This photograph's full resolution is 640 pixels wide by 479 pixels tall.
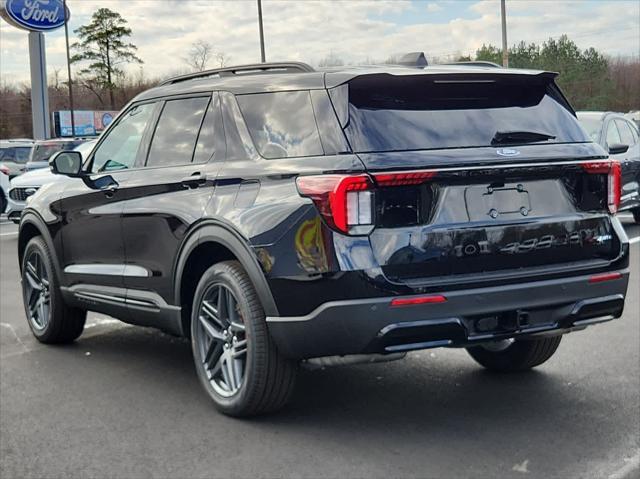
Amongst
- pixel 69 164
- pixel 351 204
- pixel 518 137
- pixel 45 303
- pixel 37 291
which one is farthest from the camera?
pixel 37 291

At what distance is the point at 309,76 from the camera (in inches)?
178

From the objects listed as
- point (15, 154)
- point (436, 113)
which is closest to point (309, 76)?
point (436, 113)

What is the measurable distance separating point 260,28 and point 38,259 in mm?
31717

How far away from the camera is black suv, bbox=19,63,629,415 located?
404 cm

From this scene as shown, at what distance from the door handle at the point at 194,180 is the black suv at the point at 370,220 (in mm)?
10

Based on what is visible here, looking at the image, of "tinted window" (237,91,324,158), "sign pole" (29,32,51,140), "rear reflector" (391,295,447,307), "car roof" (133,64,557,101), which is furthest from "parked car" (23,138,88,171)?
"sign pole" (29,32,51,140)

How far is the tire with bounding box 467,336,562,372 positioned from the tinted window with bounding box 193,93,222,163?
2066 mm

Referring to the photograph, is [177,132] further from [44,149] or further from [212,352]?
[44,149]

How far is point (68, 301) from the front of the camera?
6328 mm

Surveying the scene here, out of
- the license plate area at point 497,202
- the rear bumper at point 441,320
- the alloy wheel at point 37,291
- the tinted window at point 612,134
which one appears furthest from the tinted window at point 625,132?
the license plate area at point 497,202

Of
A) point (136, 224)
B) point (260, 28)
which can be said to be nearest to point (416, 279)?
point (136, 224)

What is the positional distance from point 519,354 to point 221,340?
1822 mm

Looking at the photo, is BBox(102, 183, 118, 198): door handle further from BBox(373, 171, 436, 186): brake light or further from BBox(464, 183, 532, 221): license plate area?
BBox(464, 183, 532, 221): license plate area

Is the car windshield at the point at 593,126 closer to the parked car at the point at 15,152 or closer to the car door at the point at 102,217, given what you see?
the car door at the point at 102,217
